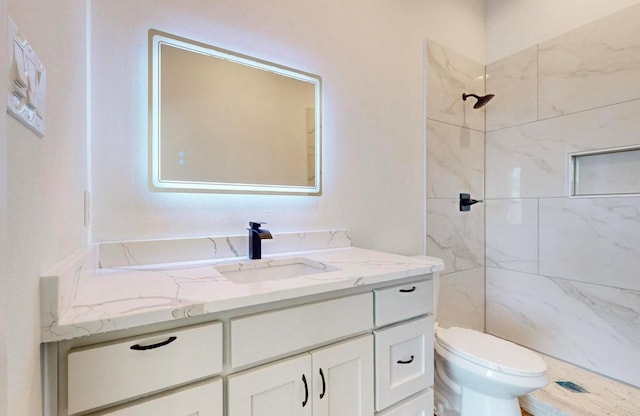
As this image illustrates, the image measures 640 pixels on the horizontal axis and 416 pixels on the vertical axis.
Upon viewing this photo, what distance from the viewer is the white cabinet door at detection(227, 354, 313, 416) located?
819mm

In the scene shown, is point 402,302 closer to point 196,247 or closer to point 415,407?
point 415,407

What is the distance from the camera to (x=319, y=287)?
0.93 meters

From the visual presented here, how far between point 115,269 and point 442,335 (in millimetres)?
1539

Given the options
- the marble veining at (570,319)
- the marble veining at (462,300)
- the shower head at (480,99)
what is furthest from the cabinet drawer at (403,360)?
the shower head at (480,99)

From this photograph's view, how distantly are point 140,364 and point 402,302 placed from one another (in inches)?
33.8

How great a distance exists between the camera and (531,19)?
2201 mm

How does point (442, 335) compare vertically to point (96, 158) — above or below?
below

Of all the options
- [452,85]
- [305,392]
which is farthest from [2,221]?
[452,85]

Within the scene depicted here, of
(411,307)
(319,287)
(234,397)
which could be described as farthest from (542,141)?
(234,397)

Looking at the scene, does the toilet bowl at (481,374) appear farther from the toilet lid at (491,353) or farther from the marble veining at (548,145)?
the marble veining at (548,145)

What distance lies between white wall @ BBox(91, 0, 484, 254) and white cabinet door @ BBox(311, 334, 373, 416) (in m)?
0.67

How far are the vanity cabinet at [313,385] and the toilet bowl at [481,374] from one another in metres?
0.64

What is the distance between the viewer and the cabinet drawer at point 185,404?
2.29 ft

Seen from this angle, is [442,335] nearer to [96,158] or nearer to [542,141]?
[542,141]
